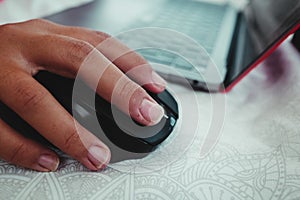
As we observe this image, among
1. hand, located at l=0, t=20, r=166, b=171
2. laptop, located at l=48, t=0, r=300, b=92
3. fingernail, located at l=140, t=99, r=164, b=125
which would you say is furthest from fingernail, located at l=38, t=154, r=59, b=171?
laptop, located at l=48, t=0, r=300, b=92

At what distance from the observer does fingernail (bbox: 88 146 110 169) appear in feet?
0.99

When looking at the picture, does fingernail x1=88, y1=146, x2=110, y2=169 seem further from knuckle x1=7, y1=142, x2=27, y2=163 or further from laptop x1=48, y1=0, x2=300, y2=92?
laptop x1=48, y1=0, x2=300, y2=92

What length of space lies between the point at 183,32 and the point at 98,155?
435mm

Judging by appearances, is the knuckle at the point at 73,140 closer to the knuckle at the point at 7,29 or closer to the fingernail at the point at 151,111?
the fingernail at the point at 151,111

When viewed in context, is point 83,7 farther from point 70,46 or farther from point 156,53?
point 70,46

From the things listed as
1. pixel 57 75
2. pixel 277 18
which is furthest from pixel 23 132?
pixel 277 18

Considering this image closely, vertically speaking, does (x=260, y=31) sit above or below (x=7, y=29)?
below

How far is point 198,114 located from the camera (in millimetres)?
405

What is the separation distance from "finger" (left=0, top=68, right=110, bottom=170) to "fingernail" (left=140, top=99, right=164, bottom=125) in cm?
5

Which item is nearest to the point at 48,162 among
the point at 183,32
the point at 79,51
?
the point at 79,51

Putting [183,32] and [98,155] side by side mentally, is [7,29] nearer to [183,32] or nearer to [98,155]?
[98,155]

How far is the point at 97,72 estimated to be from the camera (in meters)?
0.32

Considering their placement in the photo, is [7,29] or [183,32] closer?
[7,29]

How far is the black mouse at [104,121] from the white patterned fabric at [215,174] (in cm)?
3
